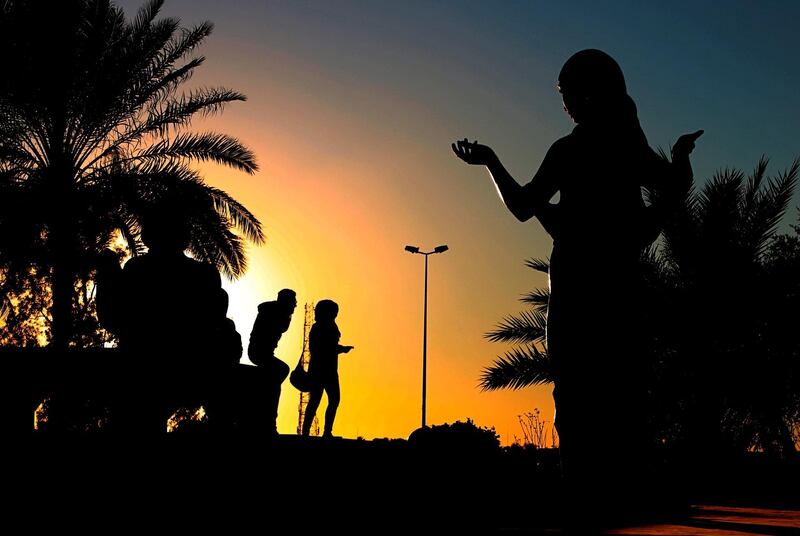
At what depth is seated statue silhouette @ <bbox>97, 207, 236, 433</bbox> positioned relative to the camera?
395cm

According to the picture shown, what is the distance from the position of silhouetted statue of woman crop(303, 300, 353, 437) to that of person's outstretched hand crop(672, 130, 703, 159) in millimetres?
7377

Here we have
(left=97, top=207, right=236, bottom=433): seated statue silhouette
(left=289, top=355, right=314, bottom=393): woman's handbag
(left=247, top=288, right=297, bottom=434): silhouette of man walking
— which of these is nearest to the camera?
(left=97, top=207, right=236, bottom=433): seated statue silhouette

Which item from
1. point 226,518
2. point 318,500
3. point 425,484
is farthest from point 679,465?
point 226,518

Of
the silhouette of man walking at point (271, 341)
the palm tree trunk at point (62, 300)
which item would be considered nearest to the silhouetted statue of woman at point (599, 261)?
the silhouette of man walking at point (271, 341)

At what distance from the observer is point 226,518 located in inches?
127

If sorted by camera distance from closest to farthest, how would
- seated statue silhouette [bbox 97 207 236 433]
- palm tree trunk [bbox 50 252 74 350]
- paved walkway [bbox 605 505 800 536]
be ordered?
1. paved walkway [bbox 605 505 800 536]
2. seated statue silhouette [bbox 97 207 236 433]
3. palm tree trunk [bbox 50 252 74 350]

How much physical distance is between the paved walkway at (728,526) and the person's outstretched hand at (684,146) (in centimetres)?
106

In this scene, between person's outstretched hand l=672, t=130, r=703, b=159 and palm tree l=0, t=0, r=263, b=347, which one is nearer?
person's outstretched hand l=672, t=130, r=703, b=159

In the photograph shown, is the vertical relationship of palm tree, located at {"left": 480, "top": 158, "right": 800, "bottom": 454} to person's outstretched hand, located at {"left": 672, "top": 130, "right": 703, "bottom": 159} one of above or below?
above

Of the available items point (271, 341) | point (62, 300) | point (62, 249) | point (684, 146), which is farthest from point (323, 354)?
point (684, 146)

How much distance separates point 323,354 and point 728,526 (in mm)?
7282

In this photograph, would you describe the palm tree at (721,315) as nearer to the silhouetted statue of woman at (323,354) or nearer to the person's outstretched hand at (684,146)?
the silhouetted statue of woman at (323,354)

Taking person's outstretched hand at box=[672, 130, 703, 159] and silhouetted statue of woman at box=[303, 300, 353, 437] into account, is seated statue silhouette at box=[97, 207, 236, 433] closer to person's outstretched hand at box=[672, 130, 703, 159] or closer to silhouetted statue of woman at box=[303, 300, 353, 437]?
person's outstretched hand at box=[672, 130, 703, 159]

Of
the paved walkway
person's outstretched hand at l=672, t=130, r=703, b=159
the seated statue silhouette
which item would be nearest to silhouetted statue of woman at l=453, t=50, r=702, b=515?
person's outstretched hand at l=672, t=130, r=703, b=159
